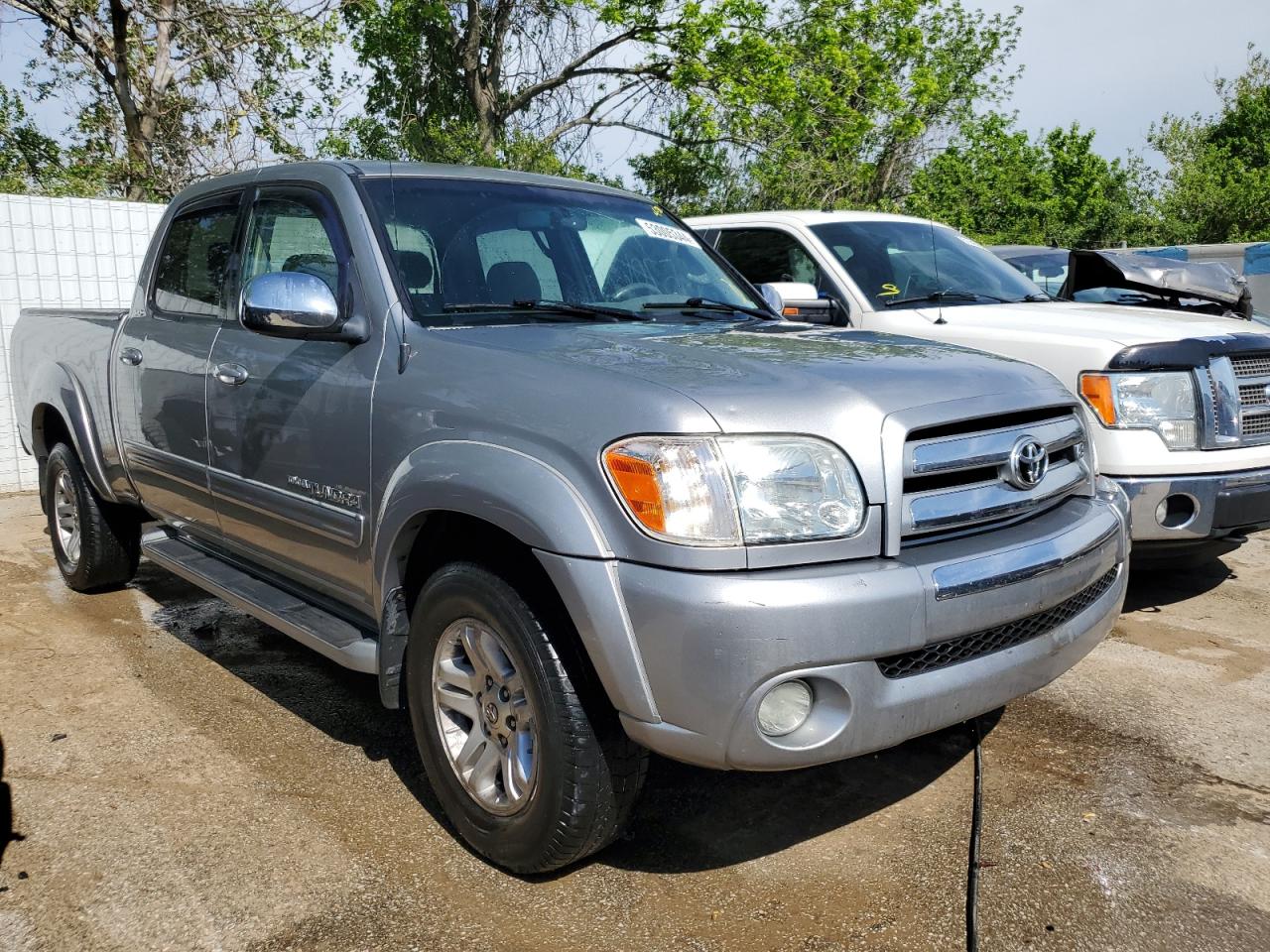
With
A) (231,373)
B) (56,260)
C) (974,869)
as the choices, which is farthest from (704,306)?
(56,260)

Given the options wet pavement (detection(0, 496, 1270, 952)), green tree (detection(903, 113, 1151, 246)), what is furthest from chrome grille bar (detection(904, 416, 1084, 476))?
green tree (detection(903, 113, 1151, 246))

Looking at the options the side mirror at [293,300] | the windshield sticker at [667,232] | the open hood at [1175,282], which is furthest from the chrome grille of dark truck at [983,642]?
the open hood at [1175,282]

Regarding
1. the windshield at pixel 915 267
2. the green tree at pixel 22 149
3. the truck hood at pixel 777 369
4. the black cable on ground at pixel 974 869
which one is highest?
the green tree at pixel 22 149

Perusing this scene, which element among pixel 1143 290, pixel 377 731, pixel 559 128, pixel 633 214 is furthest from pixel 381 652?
pixel 559 128

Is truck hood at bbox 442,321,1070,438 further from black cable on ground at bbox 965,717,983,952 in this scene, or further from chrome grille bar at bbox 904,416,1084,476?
black cable on ground at bbox 965,717,983,952

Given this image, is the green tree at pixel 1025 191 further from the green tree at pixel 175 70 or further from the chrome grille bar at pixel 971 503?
the chrome grille bar at pixel 971 503

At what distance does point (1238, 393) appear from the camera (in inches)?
181

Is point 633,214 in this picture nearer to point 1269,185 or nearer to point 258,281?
point 258,281

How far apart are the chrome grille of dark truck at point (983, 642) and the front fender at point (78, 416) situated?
3.89m

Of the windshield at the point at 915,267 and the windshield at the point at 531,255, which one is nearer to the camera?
the windshield at the point at 531,255

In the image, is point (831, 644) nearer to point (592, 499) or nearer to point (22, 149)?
point (592, 499)

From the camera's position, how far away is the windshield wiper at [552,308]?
3.25 metres

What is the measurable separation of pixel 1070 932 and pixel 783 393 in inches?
56.7

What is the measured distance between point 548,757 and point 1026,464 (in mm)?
1417
